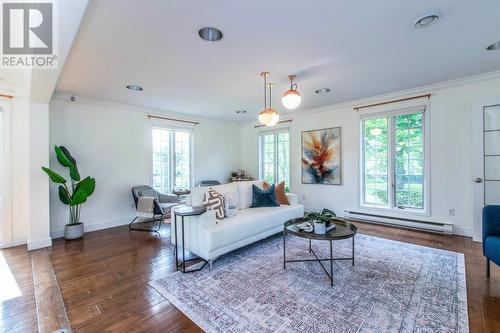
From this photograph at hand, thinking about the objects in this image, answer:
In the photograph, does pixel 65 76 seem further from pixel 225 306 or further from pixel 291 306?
pixel 291 306

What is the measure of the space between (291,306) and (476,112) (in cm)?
415

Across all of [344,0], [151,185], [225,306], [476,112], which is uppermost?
[344,0]

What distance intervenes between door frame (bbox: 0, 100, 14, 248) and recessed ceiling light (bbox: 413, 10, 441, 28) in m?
5.59

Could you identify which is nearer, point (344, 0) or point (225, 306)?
point (344, 0)

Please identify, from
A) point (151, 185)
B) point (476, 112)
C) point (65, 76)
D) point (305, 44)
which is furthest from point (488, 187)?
point (65, 76)

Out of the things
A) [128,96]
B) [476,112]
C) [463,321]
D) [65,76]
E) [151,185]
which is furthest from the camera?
[151,185]

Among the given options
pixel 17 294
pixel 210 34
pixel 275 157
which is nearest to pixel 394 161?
pixel 275 157

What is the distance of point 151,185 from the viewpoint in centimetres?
509

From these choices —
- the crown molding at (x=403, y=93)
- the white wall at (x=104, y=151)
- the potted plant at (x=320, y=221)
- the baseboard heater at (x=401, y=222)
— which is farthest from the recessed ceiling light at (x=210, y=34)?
the baseboard heater at (x=401, y=222)

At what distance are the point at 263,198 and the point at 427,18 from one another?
2997mm

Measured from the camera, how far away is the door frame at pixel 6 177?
3.44m

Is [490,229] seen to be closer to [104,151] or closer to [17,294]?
[17,294]

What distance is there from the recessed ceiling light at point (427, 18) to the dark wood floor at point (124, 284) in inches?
102

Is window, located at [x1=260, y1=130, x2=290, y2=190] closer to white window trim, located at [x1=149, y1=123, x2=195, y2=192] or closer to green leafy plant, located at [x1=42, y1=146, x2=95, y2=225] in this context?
white window trim, located at [x1=149, y1=123, x2=195, y2=192]
